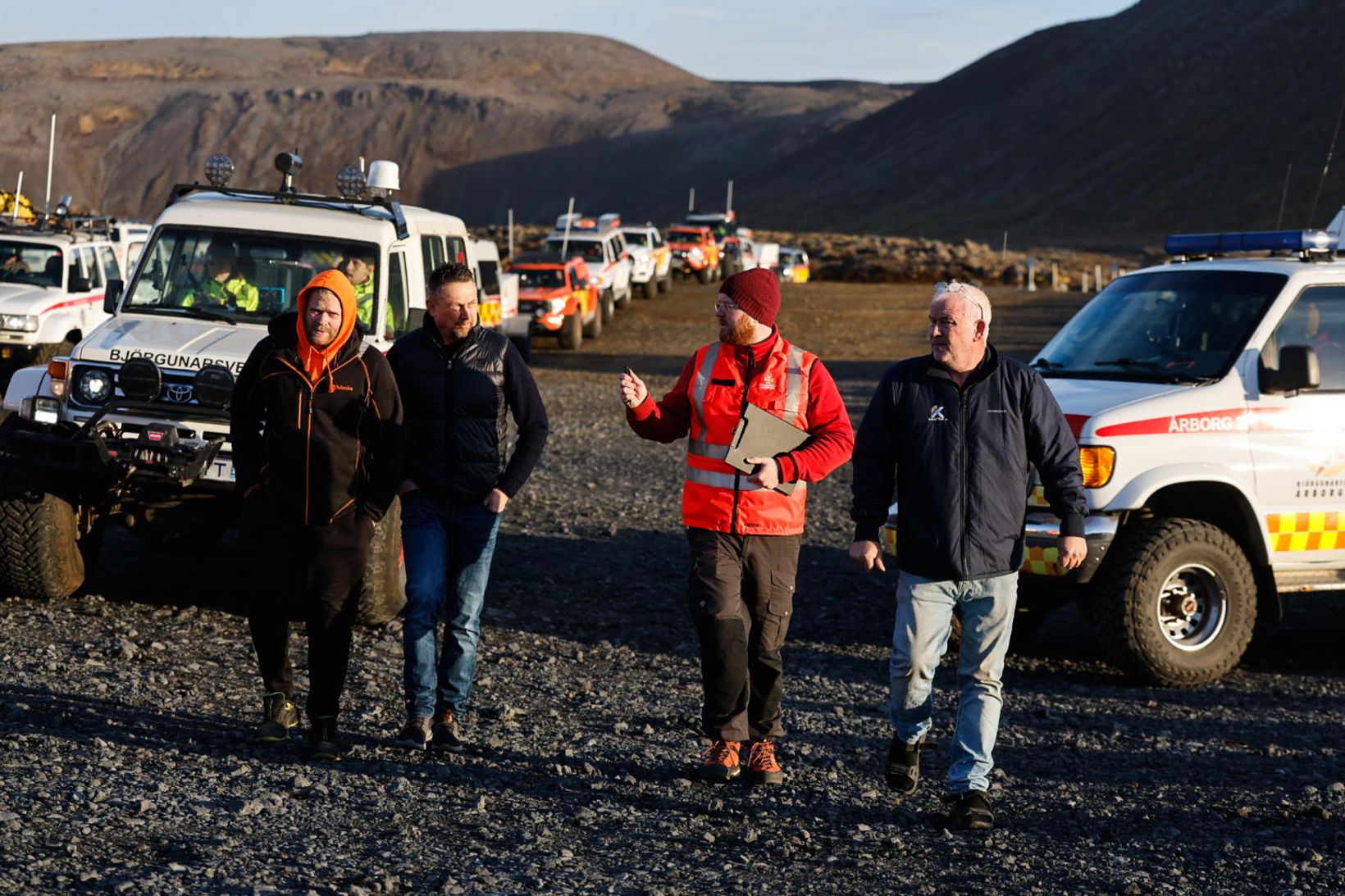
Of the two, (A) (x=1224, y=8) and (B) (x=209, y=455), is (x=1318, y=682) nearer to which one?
(B) (x=209, y=455)

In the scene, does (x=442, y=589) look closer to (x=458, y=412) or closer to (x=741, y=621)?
(x=458, y=412)

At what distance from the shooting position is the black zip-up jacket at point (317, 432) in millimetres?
6457

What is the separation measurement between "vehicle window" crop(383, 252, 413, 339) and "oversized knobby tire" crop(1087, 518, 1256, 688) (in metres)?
4.03

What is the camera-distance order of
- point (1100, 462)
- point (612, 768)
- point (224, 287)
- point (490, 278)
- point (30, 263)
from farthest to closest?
point (30, 263) → point (490, 278) → point (224, 287) → point (1100, 462) → point (612, 768)

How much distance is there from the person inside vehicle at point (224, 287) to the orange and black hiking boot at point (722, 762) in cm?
445

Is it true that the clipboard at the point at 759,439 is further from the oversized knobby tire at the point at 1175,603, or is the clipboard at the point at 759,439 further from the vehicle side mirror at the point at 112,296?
the vehicle side mirror at the point at 112,296

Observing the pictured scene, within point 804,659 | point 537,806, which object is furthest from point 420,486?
point 804,659

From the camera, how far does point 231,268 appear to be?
9.72 meters

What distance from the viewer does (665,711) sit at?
762cm

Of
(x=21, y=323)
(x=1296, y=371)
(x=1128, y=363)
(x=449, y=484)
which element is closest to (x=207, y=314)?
(x=449, y=484)

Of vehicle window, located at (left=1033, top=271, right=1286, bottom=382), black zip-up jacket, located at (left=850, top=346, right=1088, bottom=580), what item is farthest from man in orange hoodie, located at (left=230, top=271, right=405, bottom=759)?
vehicle window, located at (left=1033, top=271, right=1286, bottom=382)

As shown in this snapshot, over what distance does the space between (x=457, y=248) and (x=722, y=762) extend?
6.59m

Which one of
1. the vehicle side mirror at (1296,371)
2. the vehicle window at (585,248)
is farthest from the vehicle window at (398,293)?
the vehicle window at (585,248)

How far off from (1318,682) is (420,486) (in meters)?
4.88
